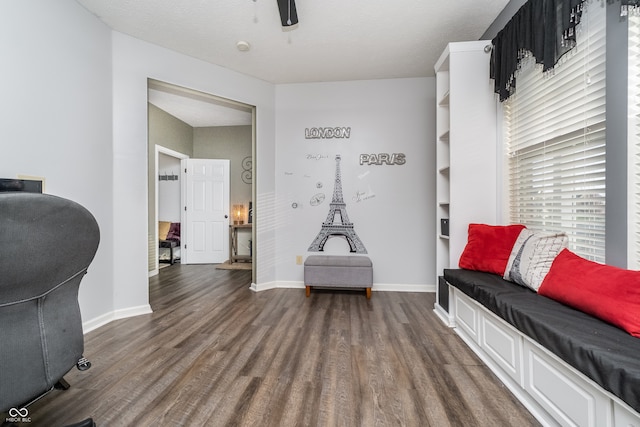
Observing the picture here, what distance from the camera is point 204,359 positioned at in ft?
5.60

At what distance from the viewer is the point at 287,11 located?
6.50 feet

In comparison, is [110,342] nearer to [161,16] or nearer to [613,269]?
[161,16]

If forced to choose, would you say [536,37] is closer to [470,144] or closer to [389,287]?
[470,144]

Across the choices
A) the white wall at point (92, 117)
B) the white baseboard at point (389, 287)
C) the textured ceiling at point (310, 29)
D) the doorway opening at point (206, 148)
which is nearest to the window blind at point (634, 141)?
the textured ceiling at point (310, 29)

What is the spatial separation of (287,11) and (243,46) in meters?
0.82

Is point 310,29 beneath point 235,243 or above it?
above

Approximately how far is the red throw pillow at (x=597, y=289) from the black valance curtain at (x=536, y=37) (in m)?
1.18

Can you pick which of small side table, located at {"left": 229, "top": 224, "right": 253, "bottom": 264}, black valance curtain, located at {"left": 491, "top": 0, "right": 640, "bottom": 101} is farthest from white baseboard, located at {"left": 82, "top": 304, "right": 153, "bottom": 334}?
black valance curtain, located at {"left": 491, "top": 0, "right": 640, "bottom": 101}

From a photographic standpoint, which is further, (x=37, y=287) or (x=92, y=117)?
(x=92, y=117)

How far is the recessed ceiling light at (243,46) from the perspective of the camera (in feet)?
8.37

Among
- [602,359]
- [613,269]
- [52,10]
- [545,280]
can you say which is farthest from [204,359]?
[52,10]

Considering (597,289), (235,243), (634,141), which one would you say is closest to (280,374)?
(597,289)

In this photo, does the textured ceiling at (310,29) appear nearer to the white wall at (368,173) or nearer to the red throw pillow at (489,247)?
the white wall at (368,173)

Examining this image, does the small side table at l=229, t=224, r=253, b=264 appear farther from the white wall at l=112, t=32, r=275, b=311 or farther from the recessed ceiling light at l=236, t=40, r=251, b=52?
the recessed ceiling light at l=236, t=40, r=251, b=52
